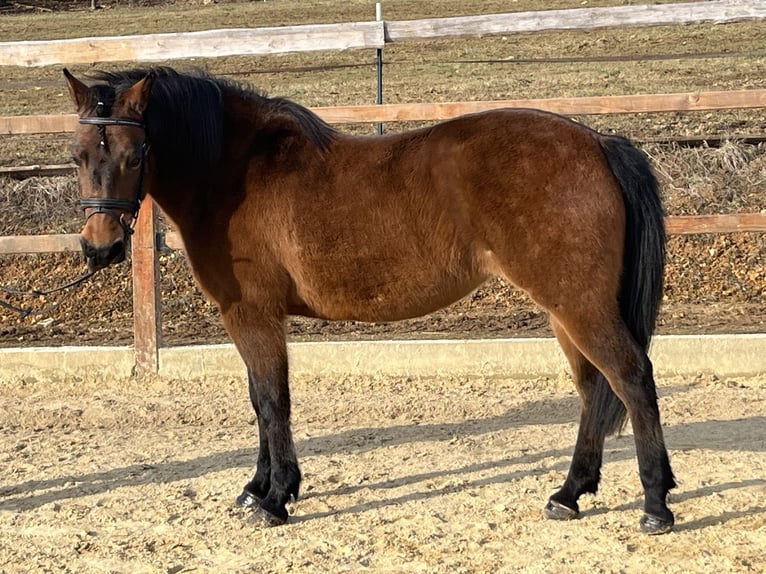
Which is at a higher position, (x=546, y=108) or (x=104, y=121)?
(x=104, y=121)

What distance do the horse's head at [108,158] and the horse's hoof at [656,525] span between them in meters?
2.44

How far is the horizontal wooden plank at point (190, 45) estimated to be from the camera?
7422 millimetres

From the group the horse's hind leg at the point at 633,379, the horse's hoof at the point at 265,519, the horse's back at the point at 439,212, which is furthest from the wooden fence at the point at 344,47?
the horse's hoof at the point at 265,519

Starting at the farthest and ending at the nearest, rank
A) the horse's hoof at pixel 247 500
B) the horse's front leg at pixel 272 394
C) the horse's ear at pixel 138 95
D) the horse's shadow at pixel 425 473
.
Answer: the horse's shadow at pixel 425 473, the horse's hoof at pixel 247 500, the horse's front leg at pixel 272 394, the horse's ear at pixel 138 95

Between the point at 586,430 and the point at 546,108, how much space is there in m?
2.98

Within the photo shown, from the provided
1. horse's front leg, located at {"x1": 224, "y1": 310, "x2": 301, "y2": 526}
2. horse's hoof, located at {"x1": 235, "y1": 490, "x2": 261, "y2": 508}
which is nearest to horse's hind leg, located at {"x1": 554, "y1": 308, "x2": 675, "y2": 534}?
horse's front leg, located at {"x1": 224, "y1": 310, "x2": 301, "y2": 526}

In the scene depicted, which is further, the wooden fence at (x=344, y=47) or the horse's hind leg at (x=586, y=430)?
the wooden fence at (x=344, y=47)

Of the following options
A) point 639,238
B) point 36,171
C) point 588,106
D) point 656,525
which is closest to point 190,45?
point 36,171

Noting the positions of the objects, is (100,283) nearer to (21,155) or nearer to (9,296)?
(9,296)

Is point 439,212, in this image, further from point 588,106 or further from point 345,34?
point 345,34

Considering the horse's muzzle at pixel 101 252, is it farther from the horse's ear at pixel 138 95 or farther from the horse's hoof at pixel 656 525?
the horse's hoof at pixel 656 525

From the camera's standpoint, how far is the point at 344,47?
796 cm

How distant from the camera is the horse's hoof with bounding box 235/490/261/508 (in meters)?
4.46

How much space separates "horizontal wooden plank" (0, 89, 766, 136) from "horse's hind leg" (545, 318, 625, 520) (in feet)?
7.64
